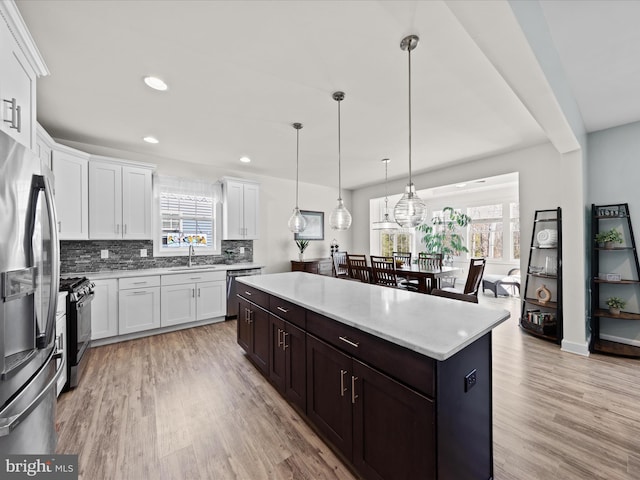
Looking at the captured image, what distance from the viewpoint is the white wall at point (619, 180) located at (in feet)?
10.3

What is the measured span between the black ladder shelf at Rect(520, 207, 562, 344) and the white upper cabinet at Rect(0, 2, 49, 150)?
525cm

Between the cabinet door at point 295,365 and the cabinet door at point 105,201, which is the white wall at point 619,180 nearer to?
the cabinet door at point 295,365

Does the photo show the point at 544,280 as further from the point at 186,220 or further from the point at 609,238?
the point at 186,220

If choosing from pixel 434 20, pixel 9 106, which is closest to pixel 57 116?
pixel 9 106

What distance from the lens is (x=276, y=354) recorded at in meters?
2.29

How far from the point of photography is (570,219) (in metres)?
3.12

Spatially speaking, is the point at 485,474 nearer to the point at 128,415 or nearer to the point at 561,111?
the point at 128,415

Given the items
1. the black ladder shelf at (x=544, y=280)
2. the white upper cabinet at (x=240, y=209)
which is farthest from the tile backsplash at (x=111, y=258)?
the black ladder shelf at (x=544, y=280)

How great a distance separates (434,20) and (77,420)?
372 cm

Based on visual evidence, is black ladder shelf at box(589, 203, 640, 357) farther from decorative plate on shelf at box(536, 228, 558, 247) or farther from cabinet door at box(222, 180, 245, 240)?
cabinet door at box(222, 180, 245, 240)

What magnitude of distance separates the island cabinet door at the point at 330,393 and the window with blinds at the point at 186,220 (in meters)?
3.61

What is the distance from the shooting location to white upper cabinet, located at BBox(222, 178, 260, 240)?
4.76m

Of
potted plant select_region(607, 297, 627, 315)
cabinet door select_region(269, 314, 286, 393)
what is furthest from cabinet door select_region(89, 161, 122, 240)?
potted plant select_region(607, 297, 627, 315)

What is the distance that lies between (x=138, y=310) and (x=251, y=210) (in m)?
2.38
